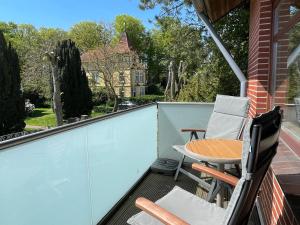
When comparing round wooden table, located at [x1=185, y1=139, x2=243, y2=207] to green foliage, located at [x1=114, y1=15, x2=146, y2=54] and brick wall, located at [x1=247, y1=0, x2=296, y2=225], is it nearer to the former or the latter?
brick wall, located at [x1=247, y1=0, x2=296, y2=225]

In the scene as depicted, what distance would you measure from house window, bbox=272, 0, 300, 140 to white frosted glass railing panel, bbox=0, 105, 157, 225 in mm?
1597

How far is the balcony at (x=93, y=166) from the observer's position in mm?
1696

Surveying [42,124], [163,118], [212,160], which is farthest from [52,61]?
[212,160]

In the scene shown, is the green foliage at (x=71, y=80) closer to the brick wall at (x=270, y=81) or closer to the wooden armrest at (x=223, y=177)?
the brick wall at (x=270, y=81)

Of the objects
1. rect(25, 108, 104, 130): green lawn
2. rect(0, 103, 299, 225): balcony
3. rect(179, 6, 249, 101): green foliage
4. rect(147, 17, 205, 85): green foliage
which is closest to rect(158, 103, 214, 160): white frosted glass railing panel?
rect(0, 103, 299, 225): balcony

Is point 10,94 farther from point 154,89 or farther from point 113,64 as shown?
point 154,89

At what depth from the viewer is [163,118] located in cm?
462

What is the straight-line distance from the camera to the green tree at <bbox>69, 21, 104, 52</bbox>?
20625 millimetres

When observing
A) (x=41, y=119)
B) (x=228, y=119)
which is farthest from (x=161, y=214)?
(x=41, y=119)

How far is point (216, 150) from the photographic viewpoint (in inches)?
113

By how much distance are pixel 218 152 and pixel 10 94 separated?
16.0 meters

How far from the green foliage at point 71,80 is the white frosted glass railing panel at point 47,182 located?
19.2 m

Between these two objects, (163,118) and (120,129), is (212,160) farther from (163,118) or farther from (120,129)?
(163,118)

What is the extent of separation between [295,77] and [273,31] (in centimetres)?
120
